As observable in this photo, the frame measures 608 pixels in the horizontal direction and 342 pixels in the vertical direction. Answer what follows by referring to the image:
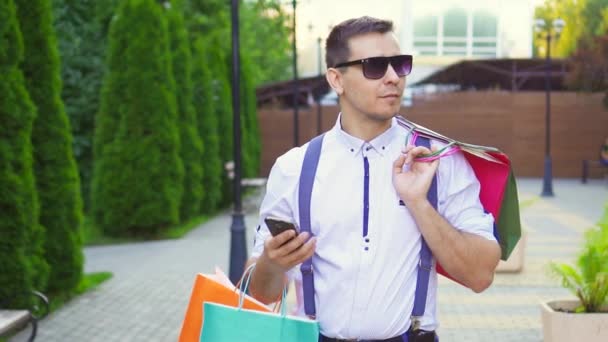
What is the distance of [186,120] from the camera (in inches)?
747

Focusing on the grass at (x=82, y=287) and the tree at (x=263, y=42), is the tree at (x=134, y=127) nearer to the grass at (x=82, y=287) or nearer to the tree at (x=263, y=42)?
the grass at (x=82, y=287)

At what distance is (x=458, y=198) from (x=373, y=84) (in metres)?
0.45

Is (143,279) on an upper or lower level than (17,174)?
lower

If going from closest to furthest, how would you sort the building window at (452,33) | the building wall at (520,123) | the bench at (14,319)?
the bench at (14,319), the building wall at (520,123), the building window at (452,33)

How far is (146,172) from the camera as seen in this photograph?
648 inches

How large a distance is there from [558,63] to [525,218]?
19.0 m

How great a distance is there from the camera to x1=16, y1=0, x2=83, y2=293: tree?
375 inches

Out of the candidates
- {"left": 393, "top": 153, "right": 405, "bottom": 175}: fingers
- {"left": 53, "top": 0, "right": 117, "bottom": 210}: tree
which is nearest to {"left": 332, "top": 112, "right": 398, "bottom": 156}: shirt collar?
{"left": 393, "top": 153, "right": 405, "bottom": 175}: fingers

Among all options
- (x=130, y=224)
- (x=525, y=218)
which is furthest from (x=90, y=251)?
(x=525, y=218)

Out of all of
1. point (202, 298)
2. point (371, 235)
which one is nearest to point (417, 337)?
point (371, 235)

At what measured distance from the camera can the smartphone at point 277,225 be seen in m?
2.39

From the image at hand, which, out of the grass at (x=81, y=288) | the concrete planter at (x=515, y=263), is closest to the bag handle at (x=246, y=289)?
the grass at (x=81, y=288)

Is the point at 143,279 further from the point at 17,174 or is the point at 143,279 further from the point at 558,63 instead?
the point at 558,63

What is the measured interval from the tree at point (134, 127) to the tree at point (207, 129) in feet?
13.9
